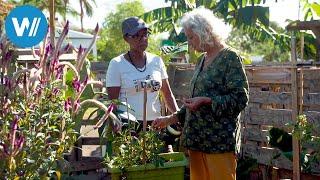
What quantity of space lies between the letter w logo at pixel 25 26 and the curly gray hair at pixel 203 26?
5.57 feet

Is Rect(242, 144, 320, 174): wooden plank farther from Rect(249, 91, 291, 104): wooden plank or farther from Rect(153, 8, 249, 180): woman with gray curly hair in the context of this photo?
Rect(153, 8, 249, 180): woman with gray curly hair

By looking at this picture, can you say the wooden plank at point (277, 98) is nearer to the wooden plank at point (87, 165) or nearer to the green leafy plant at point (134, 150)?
the wooden plank at point (87, 165)

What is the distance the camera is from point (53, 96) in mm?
3068

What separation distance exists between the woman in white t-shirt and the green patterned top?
2.50 ft

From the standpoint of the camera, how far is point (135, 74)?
4.24m

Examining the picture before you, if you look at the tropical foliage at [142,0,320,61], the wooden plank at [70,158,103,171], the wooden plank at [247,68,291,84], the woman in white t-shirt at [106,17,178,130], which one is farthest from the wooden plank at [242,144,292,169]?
the tropical foliage at [142,0,320,61]

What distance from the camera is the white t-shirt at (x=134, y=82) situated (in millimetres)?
4223

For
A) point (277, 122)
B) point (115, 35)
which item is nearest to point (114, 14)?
point (115, 35)

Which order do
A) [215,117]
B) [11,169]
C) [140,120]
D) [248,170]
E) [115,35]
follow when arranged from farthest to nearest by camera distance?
[115,35], [248,170], [140,120], [215,117], [11,169]

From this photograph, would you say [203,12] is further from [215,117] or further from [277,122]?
[277,122]

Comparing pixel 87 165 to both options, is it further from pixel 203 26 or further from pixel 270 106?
pixel 203 26

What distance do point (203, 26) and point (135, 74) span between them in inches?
40.0

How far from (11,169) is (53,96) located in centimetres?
43

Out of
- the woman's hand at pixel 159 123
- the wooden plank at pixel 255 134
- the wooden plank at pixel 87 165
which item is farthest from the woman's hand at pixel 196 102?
the wooden plank at pixel 87 165
